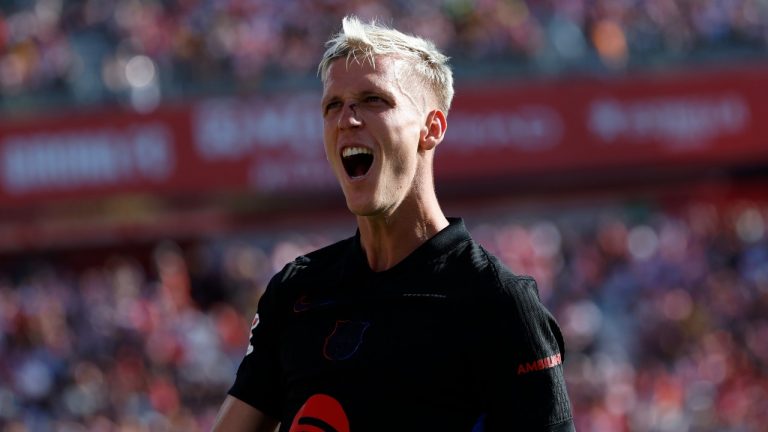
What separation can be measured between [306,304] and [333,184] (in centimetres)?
1489

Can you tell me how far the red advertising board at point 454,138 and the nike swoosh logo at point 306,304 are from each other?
46.8 feet

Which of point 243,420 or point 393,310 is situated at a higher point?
point 393,310

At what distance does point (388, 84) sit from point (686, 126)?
55.4 ft

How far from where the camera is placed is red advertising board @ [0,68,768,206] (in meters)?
17.3

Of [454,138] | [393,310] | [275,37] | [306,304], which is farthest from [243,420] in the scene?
[454,138]

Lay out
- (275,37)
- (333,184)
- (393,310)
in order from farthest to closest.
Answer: (333,184) → (275,37) → (393,310)

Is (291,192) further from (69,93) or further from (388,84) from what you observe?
(388,84)

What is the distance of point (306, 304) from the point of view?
296 centimetres

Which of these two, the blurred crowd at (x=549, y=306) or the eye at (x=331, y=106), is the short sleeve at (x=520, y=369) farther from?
the blurred crowd at (x=549, y=306)

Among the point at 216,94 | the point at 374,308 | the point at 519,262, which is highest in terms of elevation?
the point at 216,94

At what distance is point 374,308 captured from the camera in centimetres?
287

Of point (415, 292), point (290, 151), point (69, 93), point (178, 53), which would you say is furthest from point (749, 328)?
point (415, 292)

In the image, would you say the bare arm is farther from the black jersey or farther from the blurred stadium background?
the blurred stadium background

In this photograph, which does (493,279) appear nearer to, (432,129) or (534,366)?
(534,366)
